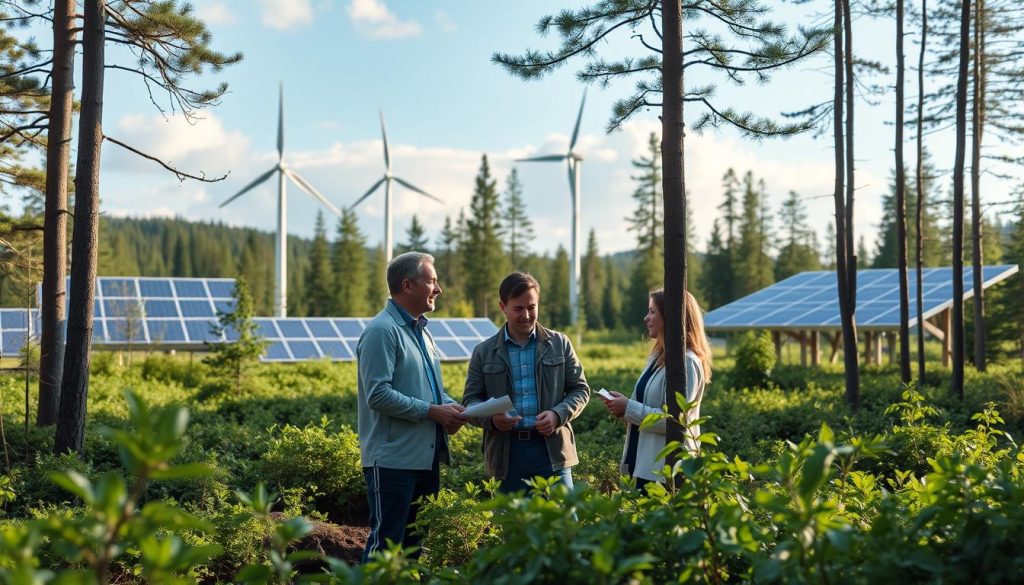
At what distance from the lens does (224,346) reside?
50.3 feet

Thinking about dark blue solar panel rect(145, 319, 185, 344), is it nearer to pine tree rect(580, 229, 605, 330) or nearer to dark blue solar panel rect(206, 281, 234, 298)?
dark blue solar panel rect(206, 281, 234, 298)

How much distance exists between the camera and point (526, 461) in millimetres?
4738

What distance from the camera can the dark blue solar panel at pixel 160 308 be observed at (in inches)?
938

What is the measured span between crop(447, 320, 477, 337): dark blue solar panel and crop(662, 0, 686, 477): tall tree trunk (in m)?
21.5

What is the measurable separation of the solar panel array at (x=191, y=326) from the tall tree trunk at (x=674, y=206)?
16047 millimetres

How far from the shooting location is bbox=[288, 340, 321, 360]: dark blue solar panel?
73.9 ft

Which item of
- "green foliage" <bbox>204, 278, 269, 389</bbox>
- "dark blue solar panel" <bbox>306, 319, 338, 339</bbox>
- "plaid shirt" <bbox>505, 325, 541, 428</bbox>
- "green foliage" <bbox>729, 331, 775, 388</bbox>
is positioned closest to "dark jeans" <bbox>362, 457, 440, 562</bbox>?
"plaid shirt" <bbox>505, 325, 541, 428</bbox>

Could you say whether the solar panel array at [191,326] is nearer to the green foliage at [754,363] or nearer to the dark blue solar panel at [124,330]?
the dark blue solar panel at [124,330]

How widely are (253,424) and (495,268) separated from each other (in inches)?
1800

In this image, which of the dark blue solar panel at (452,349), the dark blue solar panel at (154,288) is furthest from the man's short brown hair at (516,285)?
the dark blue solar panel at (154,288)

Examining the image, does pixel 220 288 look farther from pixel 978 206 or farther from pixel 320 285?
pixel 320 285

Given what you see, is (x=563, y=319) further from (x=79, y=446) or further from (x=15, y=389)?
(x=79, y=446)

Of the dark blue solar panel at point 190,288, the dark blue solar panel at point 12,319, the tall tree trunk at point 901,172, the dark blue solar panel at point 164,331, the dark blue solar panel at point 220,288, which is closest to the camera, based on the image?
the tall tree trunk at point 901,172

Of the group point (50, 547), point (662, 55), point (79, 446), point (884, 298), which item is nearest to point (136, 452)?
point (50, 547)
